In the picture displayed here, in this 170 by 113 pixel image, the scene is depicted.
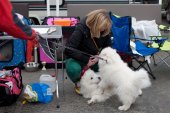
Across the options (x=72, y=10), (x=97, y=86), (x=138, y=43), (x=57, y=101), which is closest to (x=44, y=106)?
(x=57, y=101)

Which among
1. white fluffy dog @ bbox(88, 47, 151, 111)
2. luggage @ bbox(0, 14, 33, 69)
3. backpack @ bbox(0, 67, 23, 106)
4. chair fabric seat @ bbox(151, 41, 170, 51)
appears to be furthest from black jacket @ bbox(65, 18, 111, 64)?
luggage @ bbox(0, 14, 33, 69)

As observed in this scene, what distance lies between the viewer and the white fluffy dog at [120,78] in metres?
3.93

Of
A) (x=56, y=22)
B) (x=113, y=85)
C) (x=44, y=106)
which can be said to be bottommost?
(x=44, y=106)

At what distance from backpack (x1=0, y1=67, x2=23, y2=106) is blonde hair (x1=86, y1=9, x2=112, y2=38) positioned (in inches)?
43.1

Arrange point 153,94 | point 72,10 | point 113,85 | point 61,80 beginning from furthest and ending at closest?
1. point 72,10
2. point 61,80
3. point 153,94
4. point 113,85

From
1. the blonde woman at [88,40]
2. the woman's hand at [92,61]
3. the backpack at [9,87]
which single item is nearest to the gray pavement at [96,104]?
the backpack at [9,87]

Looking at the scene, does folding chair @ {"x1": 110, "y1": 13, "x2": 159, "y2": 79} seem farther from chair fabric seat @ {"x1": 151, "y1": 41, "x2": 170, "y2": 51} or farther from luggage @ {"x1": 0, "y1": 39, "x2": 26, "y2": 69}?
luggage @ {"x1": 0, "y1": 39, "x2": 26, "y2": 69}

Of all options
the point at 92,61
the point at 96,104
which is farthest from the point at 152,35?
the point at 96,104

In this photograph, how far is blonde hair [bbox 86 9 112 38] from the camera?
169 inches

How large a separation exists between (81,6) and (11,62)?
238 centimetres

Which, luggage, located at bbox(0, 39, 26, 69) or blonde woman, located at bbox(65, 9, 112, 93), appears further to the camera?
luggage, located at bbox(0, 39, 26, 69)

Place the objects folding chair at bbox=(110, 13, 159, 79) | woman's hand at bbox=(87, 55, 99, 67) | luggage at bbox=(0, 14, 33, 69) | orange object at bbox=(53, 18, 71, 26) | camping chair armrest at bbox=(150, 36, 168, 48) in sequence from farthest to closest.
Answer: orange object at bbox=(53, 18, 71, 26) → luggage at bbox=(0, 14, 33, 69) → camping chair armrest at bbox=(150, 36, 168, 48) → folding chair at bbox=(110, 13, 159, 79) → woman's hand at bbox=(87, 55, 99, 67)

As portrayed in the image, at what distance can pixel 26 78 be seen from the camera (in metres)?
5.46

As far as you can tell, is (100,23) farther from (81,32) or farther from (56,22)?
(56,22)
